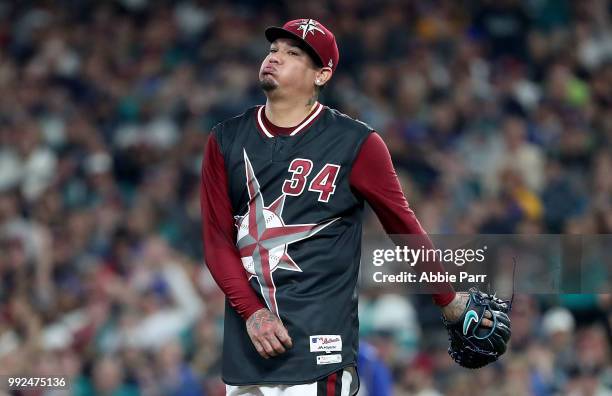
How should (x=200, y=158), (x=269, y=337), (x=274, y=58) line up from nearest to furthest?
1. (x=269, y=337)
2. (x=274, y=58)
3. (x=200, y=158)

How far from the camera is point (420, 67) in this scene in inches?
507

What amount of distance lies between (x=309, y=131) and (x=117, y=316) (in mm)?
5817

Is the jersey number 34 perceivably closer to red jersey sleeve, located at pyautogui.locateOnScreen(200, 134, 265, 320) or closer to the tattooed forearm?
red jersey sleeve, located at pyautogui.locateOnScreen(200, 134, 265, 320)

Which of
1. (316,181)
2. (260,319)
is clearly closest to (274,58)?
Result: (316,181)

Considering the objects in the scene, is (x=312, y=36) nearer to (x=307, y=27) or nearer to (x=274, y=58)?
(x=307, y=27)

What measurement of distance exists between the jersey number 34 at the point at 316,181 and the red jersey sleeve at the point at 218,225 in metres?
0.29

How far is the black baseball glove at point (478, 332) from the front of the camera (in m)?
4.93

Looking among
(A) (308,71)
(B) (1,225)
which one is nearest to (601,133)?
(B) (1,225)

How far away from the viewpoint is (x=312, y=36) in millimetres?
4918

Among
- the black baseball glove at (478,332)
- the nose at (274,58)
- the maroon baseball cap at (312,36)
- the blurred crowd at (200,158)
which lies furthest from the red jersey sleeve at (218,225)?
the blurred crowd at (200,158)

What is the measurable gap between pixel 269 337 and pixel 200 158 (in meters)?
7.50

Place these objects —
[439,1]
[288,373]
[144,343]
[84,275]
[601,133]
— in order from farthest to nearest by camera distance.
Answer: [439,1] < [601,133] < [84,275] < [144,343] < [288,373]

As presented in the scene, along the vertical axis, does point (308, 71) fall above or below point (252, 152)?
above

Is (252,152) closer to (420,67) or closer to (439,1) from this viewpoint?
(420,67)
